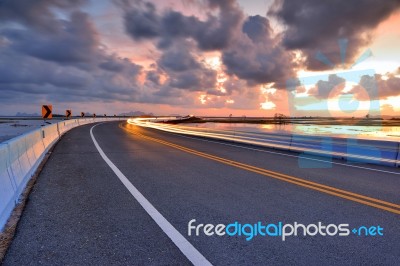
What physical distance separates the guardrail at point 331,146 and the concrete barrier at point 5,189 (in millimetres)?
11065

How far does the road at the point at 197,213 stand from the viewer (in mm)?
3852

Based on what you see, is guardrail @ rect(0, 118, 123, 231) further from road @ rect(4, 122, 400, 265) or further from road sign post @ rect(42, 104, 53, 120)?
road sign post @ rect(42, 104, 53, 120)

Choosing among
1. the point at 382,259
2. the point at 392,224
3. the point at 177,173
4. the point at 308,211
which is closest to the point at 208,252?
the point at 382,259

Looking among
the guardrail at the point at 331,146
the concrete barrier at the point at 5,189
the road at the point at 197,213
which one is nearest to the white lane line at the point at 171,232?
the road at the point at 197,213

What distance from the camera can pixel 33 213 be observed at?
5.55 m

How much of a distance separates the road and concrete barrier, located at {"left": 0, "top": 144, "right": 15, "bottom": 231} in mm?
301

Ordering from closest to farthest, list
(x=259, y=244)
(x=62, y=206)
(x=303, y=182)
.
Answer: (x=259, y=244), (x=62, y=206), (x=303, y=182)

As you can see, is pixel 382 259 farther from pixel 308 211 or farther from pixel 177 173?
pixel 177 173

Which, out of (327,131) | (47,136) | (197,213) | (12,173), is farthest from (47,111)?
(327,131)

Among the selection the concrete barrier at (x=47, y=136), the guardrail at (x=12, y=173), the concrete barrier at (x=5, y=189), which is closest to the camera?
the concrete barrier at (x=5, y=189)

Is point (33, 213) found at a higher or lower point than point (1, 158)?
lower

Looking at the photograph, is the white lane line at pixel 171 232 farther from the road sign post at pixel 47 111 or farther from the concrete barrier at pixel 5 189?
the road sign post at pixel 47 111

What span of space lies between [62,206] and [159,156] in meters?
7.33

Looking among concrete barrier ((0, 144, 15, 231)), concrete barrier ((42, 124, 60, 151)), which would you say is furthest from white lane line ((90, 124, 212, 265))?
concrete barrier ((42, 124, 60, 151))
